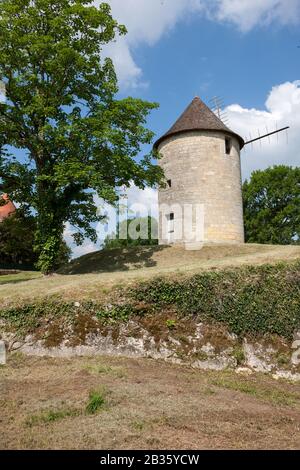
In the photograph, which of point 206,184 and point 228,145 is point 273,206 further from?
point 206,184

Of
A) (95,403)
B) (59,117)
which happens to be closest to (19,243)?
(59,117)

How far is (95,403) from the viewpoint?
6.35 m

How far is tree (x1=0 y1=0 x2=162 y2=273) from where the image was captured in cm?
1731

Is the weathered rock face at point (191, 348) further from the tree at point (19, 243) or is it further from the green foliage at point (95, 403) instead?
the tree at point (19, 243)

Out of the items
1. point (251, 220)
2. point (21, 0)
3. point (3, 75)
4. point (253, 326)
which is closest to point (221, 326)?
point (253, 326)

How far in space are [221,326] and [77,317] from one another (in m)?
3.78

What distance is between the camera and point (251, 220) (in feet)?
128

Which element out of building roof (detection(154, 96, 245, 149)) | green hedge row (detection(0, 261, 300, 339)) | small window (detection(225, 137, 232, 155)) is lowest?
green hedge row (detection(0, 261, 300, 339))

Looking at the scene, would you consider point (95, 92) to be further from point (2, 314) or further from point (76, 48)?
point (2, 314)

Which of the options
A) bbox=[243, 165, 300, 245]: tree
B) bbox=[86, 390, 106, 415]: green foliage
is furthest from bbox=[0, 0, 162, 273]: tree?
bbox=[243, 165, 300, 245]: tree

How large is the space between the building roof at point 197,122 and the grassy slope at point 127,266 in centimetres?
755

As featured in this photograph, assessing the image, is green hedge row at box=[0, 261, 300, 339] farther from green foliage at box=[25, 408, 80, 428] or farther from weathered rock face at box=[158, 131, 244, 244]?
weathered rock face at box=[158, 131, 244, 244]

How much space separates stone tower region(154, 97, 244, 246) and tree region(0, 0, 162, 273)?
4.67 metres

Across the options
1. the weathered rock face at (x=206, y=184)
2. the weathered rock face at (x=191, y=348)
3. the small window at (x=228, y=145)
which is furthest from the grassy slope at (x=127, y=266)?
the small window at (x=228, y=145)
